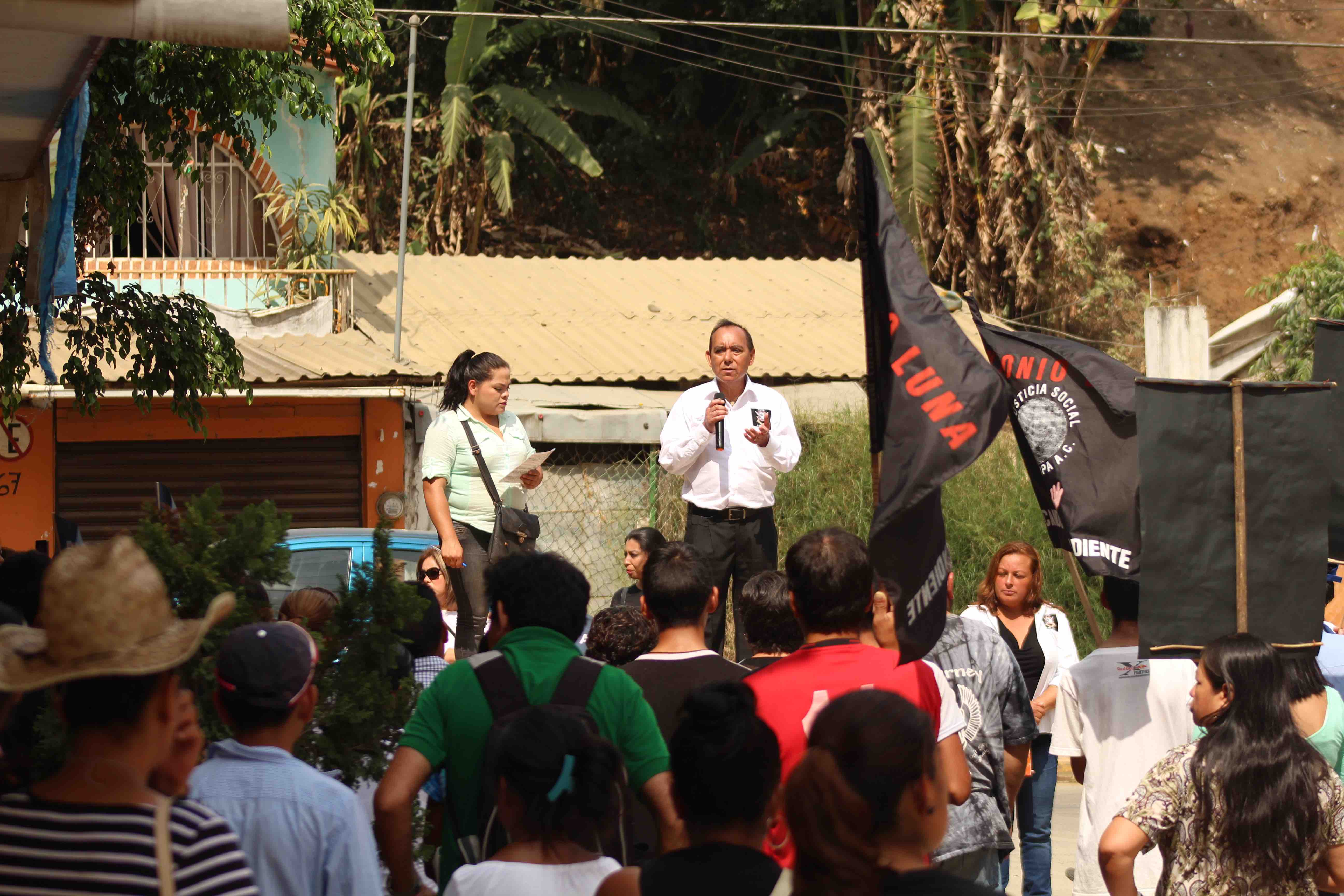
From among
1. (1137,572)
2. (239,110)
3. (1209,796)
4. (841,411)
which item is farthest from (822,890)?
(841,411)

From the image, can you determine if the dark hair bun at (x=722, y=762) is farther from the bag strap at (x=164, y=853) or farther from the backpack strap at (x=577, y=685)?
the bag strap at (x=164, y=853)

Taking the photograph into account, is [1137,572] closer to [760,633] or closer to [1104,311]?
[760,633]

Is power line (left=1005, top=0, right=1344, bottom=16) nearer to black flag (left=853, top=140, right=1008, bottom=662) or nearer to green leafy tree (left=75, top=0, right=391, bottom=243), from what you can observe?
green leafy tree (left=75, top=0, right=391, bottom=243)

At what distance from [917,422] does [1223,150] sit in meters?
27.5

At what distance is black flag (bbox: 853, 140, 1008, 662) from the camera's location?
4.37 m

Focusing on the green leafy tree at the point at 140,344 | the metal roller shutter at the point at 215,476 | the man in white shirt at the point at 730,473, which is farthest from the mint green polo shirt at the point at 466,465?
the metal roller shutter at the point at 215,476

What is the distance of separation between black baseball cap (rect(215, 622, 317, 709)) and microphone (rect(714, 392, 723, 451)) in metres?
4.10

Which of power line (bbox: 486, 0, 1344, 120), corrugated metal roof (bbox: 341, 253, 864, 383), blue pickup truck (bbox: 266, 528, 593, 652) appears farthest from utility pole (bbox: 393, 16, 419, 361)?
blue pickup truck (bbox: 266, 528, 593, 652)

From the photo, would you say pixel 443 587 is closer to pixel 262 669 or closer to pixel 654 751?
pixel 654 751

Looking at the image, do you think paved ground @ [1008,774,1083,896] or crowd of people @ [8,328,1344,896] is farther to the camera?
paved ground @ [1008,774,1083,896]

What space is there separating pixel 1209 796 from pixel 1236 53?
102 feet

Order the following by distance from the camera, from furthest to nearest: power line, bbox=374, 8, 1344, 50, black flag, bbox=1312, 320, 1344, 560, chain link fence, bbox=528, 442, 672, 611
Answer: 1. chain link fence, bbox=528, 442, 672, 611
2. power line, bbox=374, 8, 1344, 50
3. black flag, bbox=1312, 320, 1344, 560

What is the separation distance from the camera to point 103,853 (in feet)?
7.31

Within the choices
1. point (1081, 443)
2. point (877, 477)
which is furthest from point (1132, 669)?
point (877, 477)
